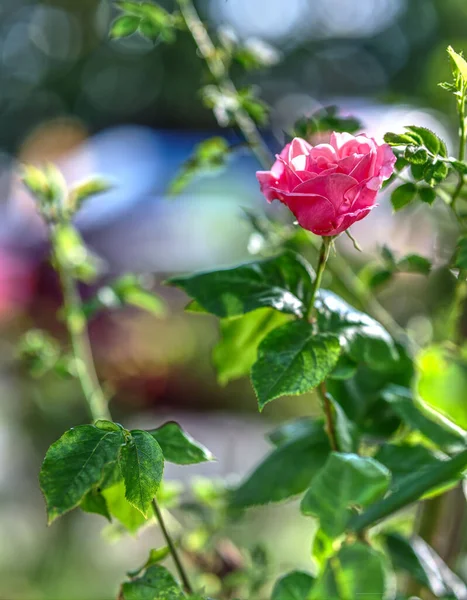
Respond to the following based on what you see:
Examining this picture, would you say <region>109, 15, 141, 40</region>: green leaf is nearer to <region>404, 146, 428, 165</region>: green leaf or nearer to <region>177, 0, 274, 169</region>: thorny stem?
<region>177, 0, 274, 169</region>: thorny stem

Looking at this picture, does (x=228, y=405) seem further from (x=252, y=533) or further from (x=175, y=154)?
(x=175, y=154)

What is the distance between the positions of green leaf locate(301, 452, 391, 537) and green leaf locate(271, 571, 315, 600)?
32 millimetres

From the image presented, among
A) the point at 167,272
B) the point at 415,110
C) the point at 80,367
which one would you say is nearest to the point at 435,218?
the point at 415,110

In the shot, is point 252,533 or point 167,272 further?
point 167,272

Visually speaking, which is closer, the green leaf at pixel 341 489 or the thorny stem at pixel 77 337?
the green leaf at pixel 341 489

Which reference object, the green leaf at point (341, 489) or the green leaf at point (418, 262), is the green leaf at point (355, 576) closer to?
the green leaf at point (341, 489)

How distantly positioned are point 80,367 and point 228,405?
77.3 inches

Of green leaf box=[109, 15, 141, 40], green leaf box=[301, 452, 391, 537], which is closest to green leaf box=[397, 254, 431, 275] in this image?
green leaf box=[301, 452, 391, 537]

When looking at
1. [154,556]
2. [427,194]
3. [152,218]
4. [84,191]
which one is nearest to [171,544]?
[154,556]

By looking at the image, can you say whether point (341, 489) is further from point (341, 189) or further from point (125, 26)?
point (125, 26)

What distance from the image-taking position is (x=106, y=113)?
7.45 metres

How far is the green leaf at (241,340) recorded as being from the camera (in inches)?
19.5

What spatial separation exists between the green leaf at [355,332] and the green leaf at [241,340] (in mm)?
74

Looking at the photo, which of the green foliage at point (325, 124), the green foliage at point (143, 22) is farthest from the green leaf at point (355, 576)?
the green foliage at point (143, 22)
